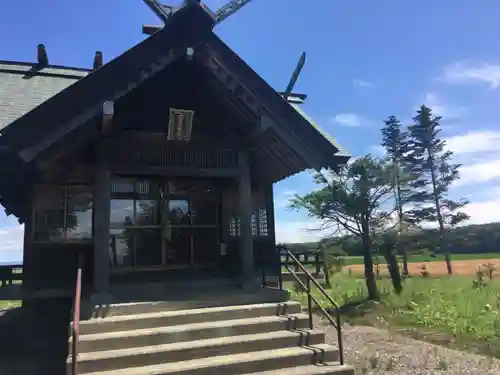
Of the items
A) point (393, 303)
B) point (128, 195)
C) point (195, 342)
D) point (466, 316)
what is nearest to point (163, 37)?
point (128, 195)

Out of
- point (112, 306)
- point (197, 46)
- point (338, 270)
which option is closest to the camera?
point (112, 306)

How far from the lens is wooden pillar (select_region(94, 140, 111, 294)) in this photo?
6.39 m

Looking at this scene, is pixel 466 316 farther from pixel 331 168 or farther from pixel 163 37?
pixel 163 37

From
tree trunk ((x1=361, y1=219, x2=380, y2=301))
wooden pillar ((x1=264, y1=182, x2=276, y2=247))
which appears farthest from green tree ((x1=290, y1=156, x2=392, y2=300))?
wooden pillar ((x1=264, y1=182, x2=276, y2=247))

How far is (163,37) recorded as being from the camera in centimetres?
624

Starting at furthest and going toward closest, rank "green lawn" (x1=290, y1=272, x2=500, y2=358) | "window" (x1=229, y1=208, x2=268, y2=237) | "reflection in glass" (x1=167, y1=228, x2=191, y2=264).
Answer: "green lawn" (x1=290, y1=272, x2=500, y2=358)
"window" (x1=229, y1=208, x2=268, y2=237)
"reflection in glass" (x1=167, y1=228, x2=191, y2=264)

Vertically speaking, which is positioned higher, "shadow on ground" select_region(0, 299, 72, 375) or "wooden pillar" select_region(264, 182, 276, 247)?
"wooden pillar" select_region(264, 182, 276, 247)

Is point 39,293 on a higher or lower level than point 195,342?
higher

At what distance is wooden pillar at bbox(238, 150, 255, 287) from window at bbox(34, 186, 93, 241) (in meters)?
2.83

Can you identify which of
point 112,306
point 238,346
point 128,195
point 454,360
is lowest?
point 454,360

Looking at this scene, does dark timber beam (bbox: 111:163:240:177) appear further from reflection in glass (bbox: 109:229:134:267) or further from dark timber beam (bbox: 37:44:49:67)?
dark timber beam (bbox: 37:44:49:67)

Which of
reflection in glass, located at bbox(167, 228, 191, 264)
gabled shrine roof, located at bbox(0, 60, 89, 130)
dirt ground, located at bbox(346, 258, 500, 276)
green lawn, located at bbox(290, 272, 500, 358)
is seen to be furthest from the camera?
dirt ground, located at bbox(346, 258, 500, 276)

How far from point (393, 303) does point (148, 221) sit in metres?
10.7

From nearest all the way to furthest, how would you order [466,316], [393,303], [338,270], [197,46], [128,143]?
1. [197,46]
2. [128,143]
3. [466,316]
4. [393,303]
5. [338,270]
